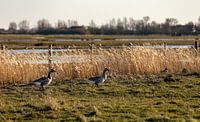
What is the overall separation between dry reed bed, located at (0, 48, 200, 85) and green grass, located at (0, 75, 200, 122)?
4.85 feet

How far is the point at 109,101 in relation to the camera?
535 inches

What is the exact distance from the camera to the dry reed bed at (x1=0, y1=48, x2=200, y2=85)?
61.0ft

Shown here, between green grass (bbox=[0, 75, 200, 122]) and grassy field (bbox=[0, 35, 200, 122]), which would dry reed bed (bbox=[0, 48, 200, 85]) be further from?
green grass (bbox=[0, 75, 200, 122])

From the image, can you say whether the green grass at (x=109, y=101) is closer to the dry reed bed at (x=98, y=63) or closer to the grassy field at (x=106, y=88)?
the grassy field at (x=106, y=88)

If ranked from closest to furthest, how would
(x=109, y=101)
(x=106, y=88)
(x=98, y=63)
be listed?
(x=109, y=101) < (x=106, y=88) < (x=98, y=63)

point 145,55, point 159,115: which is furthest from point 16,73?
point 159,115

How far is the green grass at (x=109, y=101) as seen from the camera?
10984 mm

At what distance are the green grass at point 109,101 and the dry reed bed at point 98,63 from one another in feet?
4.85

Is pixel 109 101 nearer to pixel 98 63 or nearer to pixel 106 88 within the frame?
pixel 106 88

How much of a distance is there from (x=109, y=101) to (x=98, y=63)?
286 inches

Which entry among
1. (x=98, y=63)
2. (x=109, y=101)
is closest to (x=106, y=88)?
(x=109, y=101)

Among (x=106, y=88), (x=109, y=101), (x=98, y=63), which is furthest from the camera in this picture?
(x=98, y=63)

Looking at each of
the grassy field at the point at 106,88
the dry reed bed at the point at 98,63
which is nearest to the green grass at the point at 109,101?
the grassy field at the point at 106,88

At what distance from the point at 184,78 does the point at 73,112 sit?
8.56 meters
